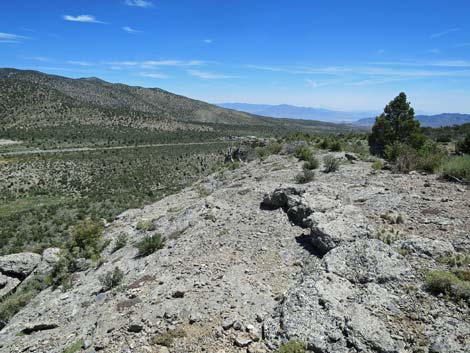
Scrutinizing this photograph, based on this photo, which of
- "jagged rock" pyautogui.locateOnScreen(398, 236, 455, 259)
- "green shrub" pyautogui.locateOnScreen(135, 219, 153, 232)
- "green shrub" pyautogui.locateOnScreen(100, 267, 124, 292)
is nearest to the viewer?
"jagged rock" pyautogui.locateOnScreen(398, 236, 455, 259)

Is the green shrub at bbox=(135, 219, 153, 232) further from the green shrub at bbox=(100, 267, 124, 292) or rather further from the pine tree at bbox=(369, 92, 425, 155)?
the pine tree at bbox=(369, 92, 425, 155)

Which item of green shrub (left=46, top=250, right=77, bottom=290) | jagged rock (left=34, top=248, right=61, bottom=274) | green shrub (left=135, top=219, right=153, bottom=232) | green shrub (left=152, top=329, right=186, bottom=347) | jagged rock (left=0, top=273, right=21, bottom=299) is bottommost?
jagged rock (left=0, top=273, right=21, bottom=299)

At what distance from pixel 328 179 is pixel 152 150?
4837cm

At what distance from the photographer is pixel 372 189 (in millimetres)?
12594

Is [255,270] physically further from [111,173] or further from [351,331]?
[111,173]

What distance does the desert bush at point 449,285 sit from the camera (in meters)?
6.25

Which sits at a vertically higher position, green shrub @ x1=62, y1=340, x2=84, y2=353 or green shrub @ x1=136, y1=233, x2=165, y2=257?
green shrub @ x1=136, y1=233, x2=165, y2=257

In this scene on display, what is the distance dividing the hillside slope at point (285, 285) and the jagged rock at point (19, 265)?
4.97 m

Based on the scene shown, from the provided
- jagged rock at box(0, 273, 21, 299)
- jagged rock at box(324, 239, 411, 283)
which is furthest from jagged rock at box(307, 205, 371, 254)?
jagged rock at box(0, 273, 21, 299)

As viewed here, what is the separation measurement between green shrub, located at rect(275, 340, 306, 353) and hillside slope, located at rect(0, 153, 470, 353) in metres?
0.16

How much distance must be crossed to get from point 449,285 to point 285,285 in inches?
127

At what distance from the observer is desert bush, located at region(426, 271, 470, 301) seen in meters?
6.25

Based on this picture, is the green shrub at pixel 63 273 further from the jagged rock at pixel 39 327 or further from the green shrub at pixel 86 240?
the jagged rock at pixel 39 327

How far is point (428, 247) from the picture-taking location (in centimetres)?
783
